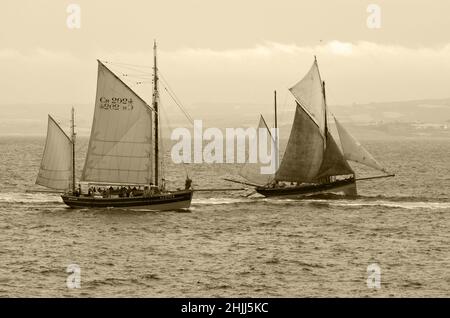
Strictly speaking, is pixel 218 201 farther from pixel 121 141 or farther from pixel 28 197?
pixel 28 197

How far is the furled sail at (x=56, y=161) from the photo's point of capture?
298ft

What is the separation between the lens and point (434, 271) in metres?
62.0

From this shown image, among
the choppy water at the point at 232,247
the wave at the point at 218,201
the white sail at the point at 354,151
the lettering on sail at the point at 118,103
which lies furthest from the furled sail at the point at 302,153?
the lettering on sail at the point at 118,103

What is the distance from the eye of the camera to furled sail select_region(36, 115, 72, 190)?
90938 millimetres

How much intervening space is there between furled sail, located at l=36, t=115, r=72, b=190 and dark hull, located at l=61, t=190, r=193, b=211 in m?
2.15

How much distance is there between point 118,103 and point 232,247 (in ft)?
81.5

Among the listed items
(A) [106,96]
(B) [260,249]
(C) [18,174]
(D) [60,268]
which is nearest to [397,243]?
(B) [260,249]

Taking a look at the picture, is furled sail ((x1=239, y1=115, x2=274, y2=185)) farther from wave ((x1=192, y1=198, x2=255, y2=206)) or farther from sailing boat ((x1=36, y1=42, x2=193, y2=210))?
sailing boat ((x1=36, y1=42, x2=193, y2=210))

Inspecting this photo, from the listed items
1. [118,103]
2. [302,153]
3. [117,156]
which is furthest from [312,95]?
[117,156]

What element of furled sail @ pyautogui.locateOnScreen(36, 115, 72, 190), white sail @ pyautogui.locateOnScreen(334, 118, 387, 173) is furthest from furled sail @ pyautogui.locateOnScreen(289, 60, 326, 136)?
furled sail @ pyautogui.locateOnScreen(36, 115, 72, 190)

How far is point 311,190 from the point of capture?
343ft

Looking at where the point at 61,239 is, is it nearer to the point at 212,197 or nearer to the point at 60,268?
the point at 60,268

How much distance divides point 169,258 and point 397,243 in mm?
18688

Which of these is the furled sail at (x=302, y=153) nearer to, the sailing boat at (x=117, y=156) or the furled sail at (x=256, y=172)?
the furled sail at (x=256, y=172)
